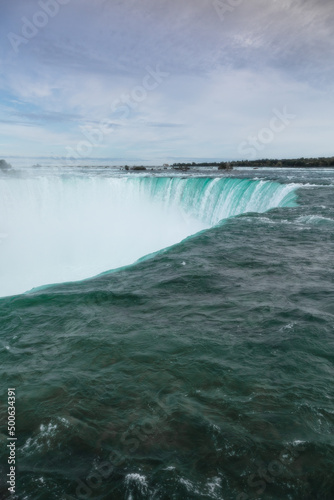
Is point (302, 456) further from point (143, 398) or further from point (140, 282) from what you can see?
point (140, 282)

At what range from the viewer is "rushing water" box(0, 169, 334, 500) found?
3633 mm

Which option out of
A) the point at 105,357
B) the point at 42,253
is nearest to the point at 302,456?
the point at 105,357

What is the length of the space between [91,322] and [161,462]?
395 cm

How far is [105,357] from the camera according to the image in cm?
588

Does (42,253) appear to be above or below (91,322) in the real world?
below

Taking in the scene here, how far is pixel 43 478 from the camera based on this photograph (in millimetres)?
3646

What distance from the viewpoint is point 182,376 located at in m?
5.28

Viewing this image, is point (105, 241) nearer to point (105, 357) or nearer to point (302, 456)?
point (105, 357)

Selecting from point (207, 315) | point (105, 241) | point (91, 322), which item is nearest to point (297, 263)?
point (207, 315)

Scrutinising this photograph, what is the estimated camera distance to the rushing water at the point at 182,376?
3.63 metres

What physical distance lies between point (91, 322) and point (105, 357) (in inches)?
59.7

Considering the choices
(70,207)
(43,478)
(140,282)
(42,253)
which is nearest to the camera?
(43,478)

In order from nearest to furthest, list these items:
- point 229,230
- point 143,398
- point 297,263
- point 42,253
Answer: point 143,398
point 297,263
point 229,230
point 42,253

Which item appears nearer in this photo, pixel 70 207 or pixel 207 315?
pixel 207 315
